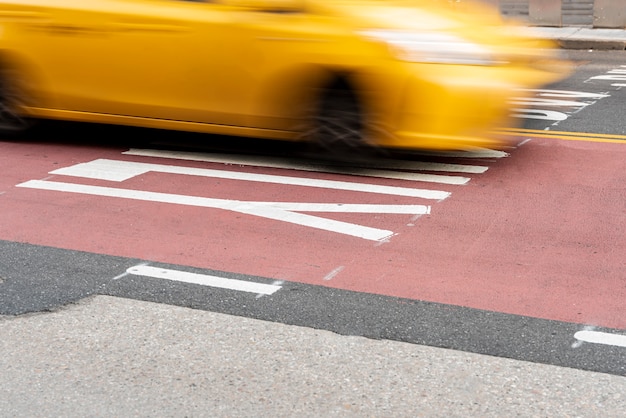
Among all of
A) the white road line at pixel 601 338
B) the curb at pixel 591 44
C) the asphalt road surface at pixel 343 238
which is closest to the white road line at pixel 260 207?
the asphalt road surface at pixel 343 238

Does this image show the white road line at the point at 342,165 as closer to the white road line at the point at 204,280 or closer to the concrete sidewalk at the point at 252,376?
the white road line at the point at 204,280

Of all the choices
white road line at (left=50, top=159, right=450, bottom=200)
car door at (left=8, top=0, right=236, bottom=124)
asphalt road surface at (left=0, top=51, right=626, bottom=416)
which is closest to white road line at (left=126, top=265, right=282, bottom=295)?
asphalt road surface at (left=0, top=51, right=626, bottom=416)

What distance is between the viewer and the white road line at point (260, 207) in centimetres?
660

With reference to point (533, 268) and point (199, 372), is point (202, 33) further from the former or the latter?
point (199, 372)

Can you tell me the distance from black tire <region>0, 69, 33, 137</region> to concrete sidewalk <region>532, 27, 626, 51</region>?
11.6 m

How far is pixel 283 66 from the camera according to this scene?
792 cm

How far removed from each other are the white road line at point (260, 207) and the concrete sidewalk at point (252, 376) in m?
1.70

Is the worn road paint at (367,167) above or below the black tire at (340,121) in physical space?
below

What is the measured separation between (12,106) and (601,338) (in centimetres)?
609

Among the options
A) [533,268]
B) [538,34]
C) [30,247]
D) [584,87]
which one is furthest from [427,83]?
[538,34]

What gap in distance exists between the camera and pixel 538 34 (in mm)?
19031

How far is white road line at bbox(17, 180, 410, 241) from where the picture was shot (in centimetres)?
660

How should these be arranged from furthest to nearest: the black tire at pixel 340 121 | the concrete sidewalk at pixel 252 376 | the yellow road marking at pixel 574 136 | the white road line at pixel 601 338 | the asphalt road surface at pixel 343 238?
the yellow road marking at pixel 574 136 → the black tire at pixel 340 121 → the asphalt road surface at pixel 343 238 → the white road line at pixel 601 338 → the concrete sidewalk at pixel 252 376

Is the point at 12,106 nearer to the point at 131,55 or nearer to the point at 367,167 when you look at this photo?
the point at 131,55
